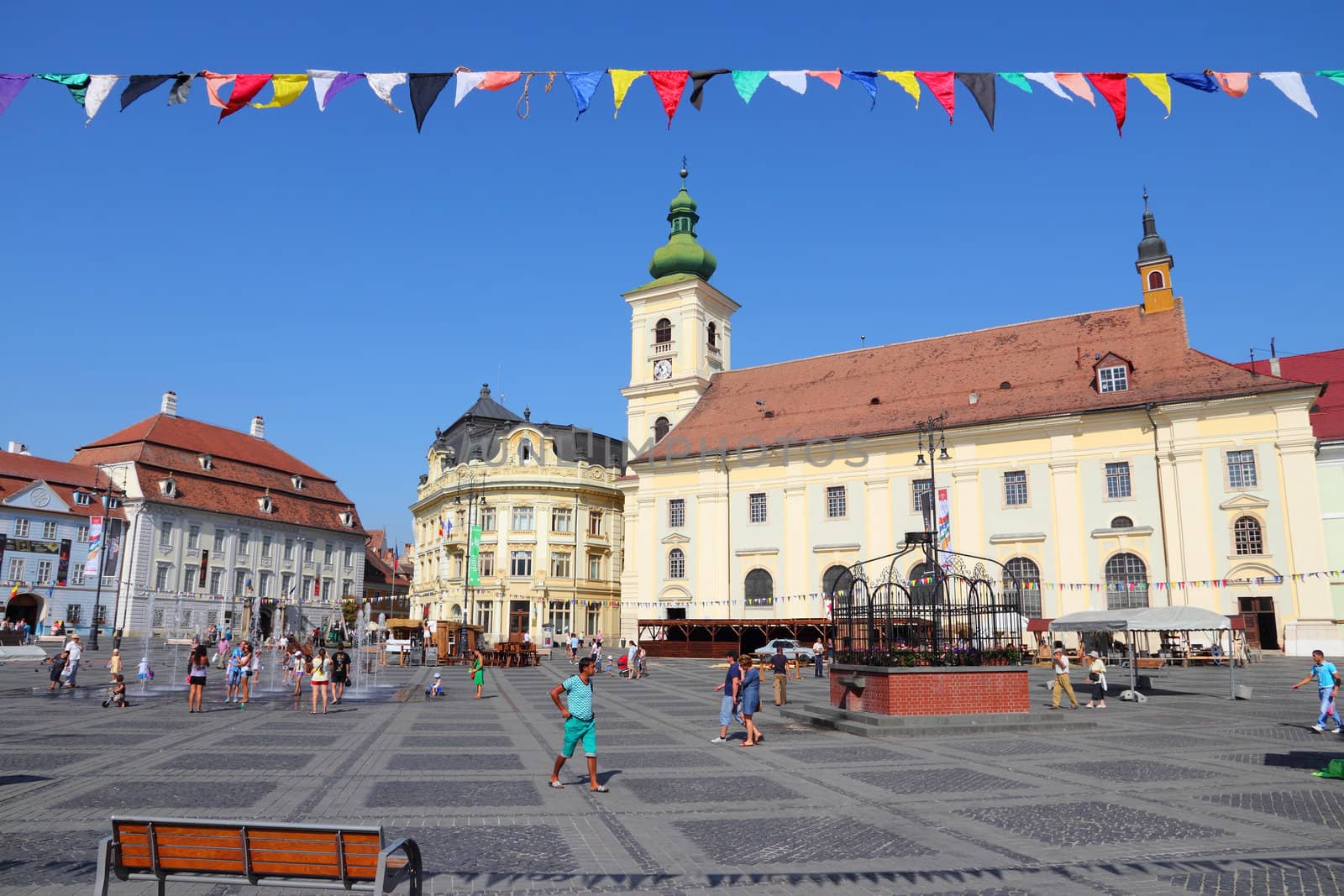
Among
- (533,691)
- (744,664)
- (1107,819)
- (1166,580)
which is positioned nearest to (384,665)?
(533,691)

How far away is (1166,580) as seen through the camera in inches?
1585

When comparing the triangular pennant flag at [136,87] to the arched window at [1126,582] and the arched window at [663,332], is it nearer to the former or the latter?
the arched window at [1126,582]

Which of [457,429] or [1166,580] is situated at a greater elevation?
[457,429]

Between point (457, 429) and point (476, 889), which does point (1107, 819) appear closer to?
point (476, 889)

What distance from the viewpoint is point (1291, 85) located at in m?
11.4

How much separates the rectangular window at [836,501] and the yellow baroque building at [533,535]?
22.0 meters

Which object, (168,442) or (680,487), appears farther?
(168,442)

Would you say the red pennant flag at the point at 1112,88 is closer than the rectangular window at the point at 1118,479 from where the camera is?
Yes

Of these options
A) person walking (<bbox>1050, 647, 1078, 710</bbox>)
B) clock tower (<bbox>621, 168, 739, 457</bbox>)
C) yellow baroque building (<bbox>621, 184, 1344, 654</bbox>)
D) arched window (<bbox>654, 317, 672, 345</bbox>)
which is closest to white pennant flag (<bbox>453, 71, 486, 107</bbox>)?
person walking (<bbox>1050, 647, 1078, 710</bbox>)

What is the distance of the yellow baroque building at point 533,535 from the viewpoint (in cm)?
6412

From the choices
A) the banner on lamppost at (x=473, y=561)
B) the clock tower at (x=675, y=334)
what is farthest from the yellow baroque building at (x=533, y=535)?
the clock tower at (x=675, y=334)

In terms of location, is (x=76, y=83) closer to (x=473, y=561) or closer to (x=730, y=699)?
(x=730, y=699)

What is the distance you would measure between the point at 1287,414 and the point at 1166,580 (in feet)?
27.5

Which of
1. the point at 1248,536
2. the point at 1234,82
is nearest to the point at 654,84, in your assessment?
the point at 1234,82
